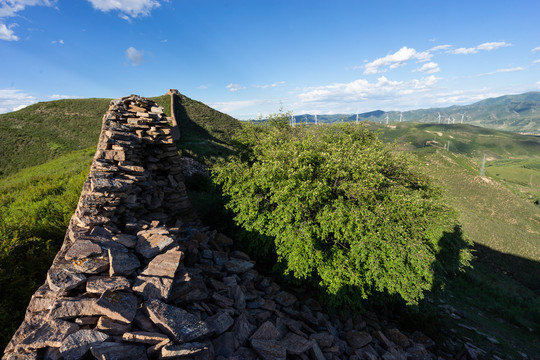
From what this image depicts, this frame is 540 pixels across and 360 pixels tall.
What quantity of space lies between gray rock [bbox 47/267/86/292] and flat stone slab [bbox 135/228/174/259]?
1.93 metres

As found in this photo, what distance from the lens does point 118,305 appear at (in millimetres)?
5766

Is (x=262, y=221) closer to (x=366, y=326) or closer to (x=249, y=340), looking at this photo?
(x=249, y=340)

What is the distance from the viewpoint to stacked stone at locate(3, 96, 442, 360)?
17.3 feet

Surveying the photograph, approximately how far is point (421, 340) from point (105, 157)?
70.3 ft

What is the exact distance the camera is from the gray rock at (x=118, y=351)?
462cm

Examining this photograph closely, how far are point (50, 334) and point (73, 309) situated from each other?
630mm

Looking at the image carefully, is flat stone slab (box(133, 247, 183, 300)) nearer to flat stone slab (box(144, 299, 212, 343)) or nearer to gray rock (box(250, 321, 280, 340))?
flat stone slab (box(144, 299, 212, 343))

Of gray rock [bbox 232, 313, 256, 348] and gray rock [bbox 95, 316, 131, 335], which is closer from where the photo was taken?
gray rock [bbox 95, 316, 131, 335]

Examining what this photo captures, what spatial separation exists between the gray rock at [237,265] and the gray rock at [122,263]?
208 inches

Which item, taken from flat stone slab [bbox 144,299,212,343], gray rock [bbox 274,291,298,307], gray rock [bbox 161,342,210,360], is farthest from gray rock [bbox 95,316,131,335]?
gray rock [bbox 274,291,298,307]

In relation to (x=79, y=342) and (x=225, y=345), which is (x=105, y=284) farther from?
A: (x=225, y=345)

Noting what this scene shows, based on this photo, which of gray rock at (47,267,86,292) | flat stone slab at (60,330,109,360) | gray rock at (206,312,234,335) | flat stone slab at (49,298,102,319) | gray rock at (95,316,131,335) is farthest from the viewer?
gray rock at (206,312,234,335)

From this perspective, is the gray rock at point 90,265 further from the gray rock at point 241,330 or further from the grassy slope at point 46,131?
the grassy slope at point 46,131

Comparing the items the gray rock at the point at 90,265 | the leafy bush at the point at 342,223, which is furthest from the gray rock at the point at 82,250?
the leafy bush at the point at 342,223
